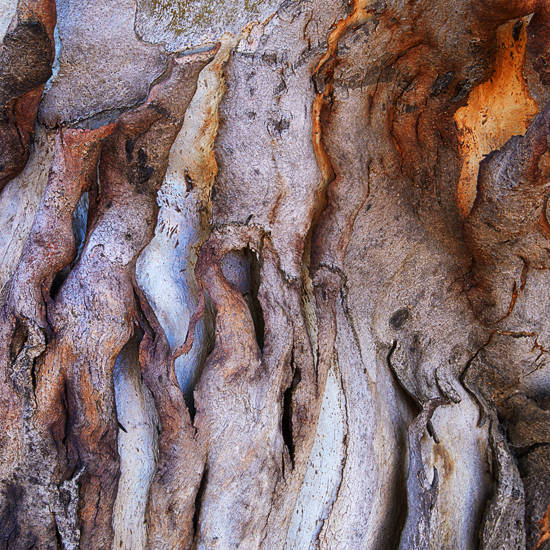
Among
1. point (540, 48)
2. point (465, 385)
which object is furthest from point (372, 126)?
point (465, 385)

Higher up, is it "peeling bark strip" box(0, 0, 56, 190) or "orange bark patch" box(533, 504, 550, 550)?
"peeling bark strip" box(0, 0, 56, 190)

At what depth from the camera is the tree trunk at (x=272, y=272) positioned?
3.27 ft

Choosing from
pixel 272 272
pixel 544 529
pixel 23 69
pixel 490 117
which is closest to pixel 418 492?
pixel 544 529

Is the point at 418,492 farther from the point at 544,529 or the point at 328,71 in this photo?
the point at 328,71

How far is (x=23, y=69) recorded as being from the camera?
1.01 metres

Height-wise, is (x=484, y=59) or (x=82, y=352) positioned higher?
(x=484, y=59)

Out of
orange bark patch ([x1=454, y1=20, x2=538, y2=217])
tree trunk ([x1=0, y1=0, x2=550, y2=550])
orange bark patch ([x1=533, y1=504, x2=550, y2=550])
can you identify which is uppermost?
orange bark patch ([x1=454, y1=20, x2=538, y2=217])

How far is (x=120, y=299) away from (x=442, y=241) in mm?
744

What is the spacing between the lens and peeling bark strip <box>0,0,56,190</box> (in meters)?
1.00

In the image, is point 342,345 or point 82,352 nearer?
point 82,352

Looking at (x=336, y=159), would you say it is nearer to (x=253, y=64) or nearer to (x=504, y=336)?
(x=253, y=64)

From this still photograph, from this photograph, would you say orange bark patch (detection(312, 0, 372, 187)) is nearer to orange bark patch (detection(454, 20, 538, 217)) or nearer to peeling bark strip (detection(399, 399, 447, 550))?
orange bark patch (detection(454, 20, 538, 217))

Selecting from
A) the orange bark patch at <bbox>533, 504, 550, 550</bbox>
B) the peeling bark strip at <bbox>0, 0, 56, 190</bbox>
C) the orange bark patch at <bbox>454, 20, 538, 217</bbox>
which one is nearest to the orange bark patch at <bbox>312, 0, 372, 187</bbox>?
the orange bark patch at <bbox>454, 20, 538, 217</bbox>

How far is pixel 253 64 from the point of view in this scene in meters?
1.11
